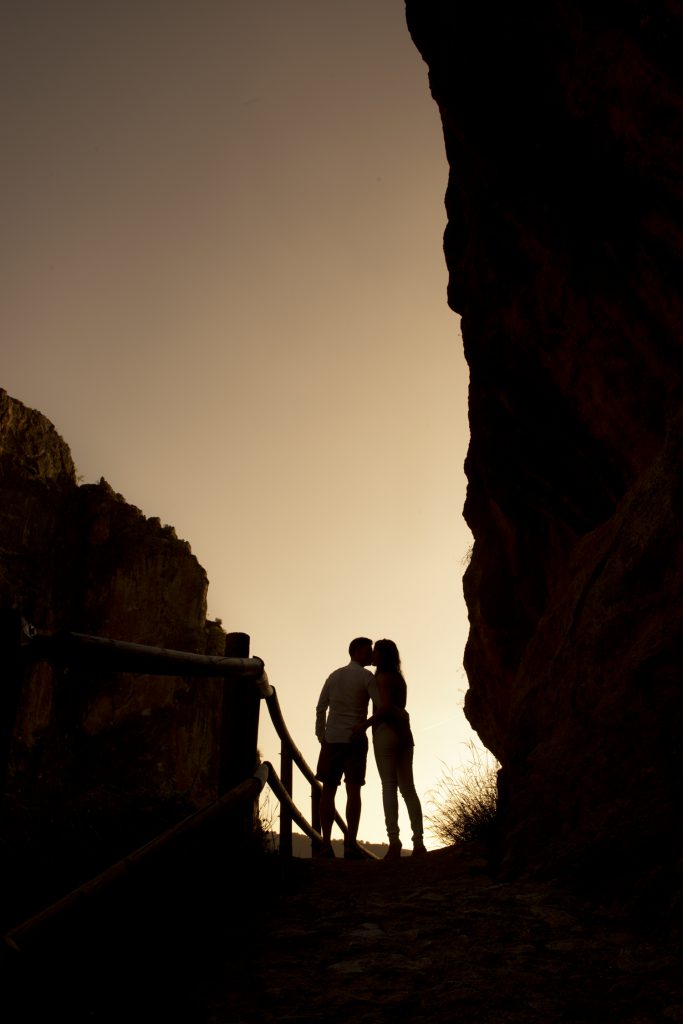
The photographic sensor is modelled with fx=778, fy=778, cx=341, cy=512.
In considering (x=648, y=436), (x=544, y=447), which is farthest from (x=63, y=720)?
(x=648, y=436)

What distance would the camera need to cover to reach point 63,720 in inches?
865

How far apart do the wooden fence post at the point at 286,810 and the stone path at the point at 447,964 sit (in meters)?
2.13

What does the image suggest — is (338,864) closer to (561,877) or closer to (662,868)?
(561,877)

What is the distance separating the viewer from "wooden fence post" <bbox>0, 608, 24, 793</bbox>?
7.00 ft

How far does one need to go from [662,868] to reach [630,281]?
14.0ft

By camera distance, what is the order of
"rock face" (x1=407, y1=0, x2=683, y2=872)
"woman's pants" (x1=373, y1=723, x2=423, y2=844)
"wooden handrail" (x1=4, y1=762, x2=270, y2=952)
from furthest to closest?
"woman's pants" (x1=373, y1=723, x2=423, y2=844) → "rock face" (x1=407, y1=0, x2=683, y2=872) → "wooden handrail" (x1=4, y1=762, x2=270, y2=952)

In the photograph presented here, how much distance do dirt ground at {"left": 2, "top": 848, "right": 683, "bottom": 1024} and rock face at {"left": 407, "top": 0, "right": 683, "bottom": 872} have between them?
0.62 metres

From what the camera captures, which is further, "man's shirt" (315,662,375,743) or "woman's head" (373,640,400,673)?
"man's shirt" (315,662,375,743)

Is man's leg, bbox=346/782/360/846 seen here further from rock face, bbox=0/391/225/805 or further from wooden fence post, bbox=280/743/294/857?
rock face, bbox=0/391/225/805

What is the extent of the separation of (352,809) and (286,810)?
130cm

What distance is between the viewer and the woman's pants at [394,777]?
6793 millimetres

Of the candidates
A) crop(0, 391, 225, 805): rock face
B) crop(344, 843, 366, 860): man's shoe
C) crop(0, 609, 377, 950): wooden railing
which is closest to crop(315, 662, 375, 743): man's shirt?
crop(344, 843, 366, 860): man's shoe

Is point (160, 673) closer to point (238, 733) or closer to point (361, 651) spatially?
point (238, 733)

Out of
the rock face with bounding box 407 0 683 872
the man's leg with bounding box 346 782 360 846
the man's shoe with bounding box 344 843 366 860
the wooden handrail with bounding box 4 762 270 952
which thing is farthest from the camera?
the man's leg with bounding box 346 782 360 846
